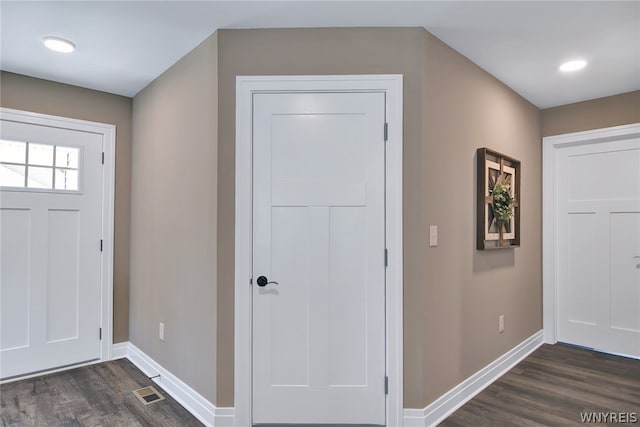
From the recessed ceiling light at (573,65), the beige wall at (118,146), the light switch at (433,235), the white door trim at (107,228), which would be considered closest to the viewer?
the light switch at (433,235)

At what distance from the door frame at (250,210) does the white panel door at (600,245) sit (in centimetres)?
248

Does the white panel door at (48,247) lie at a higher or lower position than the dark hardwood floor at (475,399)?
higher

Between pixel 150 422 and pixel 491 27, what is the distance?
3.21m

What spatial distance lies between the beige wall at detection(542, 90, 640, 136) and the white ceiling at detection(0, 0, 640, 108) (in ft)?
1.25

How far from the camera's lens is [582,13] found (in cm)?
212

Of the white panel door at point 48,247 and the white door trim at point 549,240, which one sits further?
the white door trim at point 549,240

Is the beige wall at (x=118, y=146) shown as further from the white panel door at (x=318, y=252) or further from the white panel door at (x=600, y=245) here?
the white panel door at (x=600, y=245)

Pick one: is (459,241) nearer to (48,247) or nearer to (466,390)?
(466,390)

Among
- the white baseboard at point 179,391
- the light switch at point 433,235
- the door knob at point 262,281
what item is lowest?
the white baseboard at point 179,391

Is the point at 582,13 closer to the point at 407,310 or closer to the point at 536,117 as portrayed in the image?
the point at 536,117

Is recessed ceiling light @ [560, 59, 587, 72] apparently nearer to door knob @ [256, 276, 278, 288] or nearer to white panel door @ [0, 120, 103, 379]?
door knob @ [256, 276, 278, 288]

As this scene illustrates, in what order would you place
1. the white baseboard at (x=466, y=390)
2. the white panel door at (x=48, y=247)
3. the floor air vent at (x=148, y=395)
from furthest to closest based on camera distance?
1. the white panel door at (x=48, y=247)
2. the floor air vent at (x=148, y=395)
3. the white baseboard at (x=466, y=390)

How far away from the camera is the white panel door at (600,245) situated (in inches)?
131

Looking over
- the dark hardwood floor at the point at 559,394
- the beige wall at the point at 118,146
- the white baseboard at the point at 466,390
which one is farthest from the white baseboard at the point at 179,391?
the dark hardwood floor at the point at 559,394
